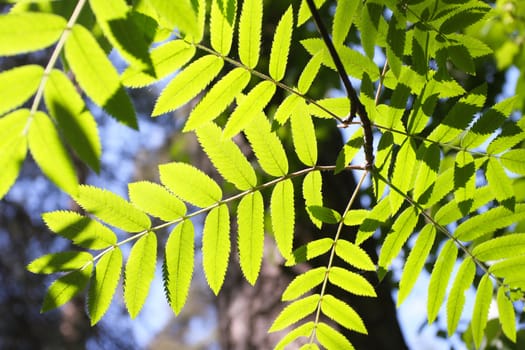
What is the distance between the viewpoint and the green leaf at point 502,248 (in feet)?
4.14

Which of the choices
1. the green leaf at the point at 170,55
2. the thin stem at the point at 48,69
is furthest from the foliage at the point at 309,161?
the thin stem at the point at 48,69

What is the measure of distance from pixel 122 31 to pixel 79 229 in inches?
19.1

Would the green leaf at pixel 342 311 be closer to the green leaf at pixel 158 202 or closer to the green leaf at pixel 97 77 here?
the green leaf at pixel 158 202

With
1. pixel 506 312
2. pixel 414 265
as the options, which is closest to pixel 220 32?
pixel 414 265

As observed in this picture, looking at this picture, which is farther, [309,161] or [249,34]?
[309,161]

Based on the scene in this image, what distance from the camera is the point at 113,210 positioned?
112 centimetres

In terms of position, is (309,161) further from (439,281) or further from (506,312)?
(506,312)

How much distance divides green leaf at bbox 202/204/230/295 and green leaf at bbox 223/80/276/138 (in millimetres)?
189

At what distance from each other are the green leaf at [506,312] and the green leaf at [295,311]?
433mm

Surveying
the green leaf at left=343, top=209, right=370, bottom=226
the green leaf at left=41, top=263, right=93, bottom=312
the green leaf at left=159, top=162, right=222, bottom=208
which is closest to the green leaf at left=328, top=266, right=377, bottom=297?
the green leaf at left=343, top=209, right=370, bottom=226

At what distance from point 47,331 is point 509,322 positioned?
874 centimetres

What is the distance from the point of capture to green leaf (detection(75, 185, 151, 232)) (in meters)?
1.09

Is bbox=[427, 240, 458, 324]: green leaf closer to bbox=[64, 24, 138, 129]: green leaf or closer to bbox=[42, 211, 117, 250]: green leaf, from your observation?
bbox=[42, 211, 117, 250]: green leaf

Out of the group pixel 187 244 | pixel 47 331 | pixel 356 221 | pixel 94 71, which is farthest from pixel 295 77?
pixel 47 331
